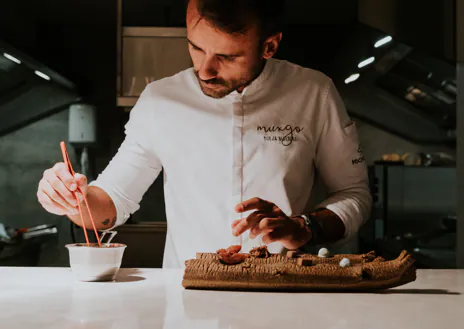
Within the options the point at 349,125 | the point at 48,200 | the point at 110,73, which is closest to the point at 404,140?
the point at 349,125

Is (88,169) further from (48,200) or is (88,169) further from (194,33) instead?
(48,200)

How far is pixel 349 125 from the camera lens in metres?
2.13

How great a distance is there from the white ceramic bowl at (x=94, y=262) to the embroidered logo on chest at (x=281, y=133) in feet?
2.89

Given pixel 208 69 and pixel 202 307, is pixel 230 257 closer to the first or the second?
pixel 202 307

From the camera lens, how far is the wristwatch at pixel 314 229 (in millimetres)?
1910

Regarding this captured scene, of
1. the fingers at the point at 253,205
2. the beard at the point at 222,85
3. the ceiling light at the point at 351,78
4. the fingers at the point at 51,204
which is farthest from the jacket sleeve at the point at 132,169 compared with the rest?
the ceiling light at the point at 351,78

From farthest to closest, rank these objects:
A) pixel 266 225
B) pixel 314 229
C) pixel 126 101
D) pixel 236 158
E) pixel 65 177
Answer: pixel 126 101
pixel 236 158
pixel 314 229
pixel 266 225
pixel 65 177

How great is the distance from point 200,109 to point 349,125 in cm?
54

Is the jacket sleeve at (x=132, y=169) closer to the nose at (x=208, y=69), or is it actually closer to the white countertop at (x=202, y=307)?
the nose at (x=208, y=69)

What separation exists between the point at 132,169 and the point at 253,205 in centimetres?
71

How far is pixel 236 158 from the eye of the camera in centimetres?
208

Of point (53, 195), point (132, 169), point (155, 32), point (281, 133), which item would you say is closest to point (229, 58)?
point (281, 133)

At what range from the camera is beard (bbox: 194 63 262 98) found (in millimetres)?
2176

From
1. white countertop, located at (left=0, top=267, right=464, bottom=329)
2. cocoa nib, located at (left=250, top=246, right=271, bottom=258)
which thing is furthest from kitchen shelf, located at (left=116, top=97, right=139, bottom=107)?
cocoa nib, located at (left=250, top=246, right=271, bottom=258)
